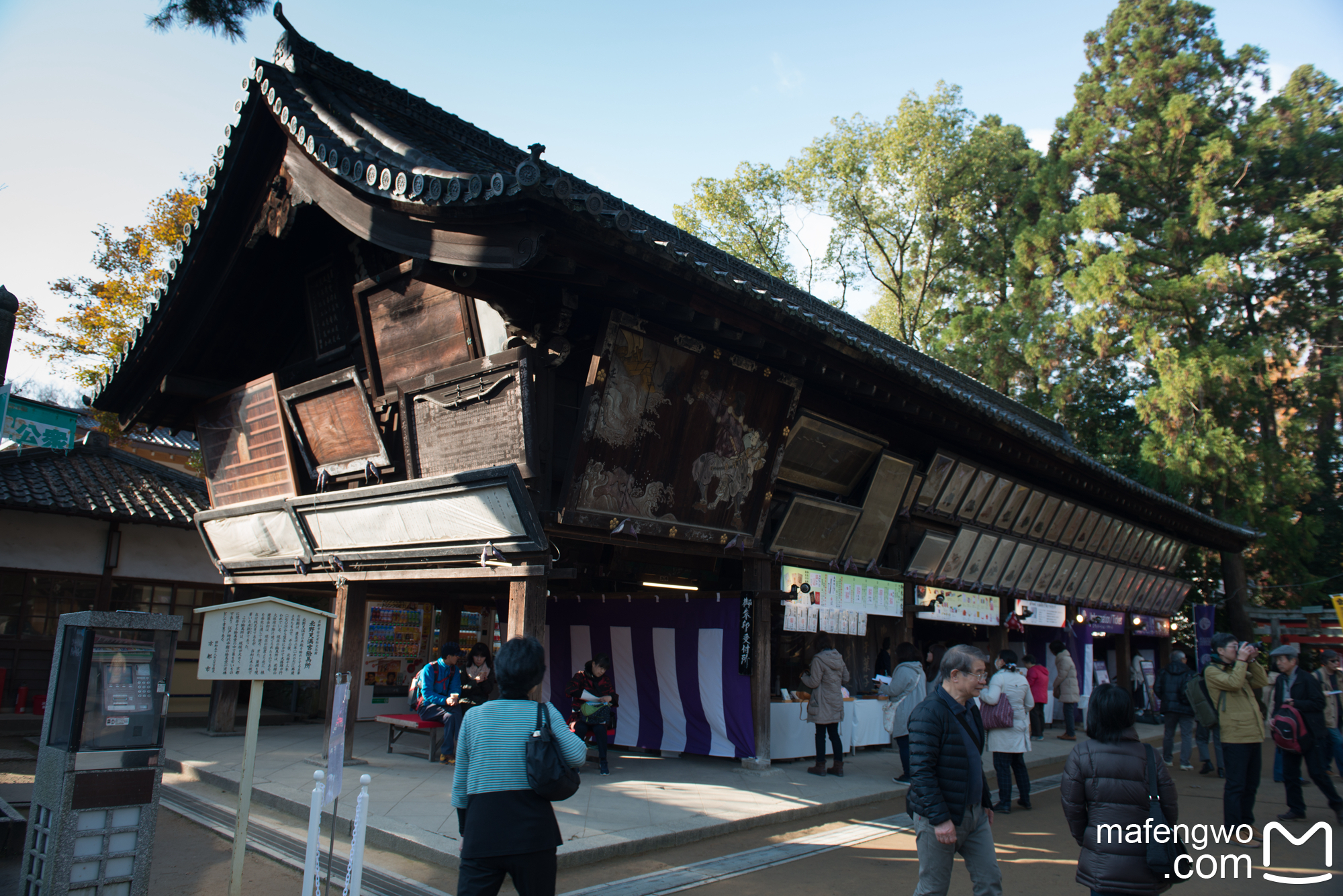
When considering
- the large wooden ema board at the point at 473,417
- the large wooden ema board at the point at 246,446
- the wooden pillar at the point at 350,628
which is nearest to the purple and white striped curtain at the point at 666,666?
the wooden pillar at the point at 350,628

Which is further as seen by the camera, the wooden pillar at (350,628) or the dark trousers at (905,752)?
the dark trousers at (905,752)

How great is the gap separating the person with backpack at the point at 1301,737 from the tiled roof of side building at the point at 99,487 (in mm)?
15077

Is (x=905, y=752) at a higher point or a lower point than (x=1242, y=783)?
lower

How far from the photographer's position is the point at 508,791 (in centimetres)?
351

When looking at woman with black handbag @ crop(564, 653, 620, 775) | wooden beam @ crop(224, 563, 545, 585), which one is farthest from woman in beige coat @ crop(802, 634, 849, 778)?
wooden beam @ crop(224, 563, 545, 585)

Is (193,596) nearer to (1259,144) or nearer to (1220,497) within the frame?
(1220,497)

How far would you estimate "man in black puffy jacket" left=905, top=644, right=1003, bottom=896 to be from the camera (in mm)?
4055

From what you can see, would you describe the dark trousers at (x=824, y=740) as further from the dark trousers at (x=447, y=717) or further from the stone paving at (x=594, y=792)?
the dark trousers at (x=447, y=717)

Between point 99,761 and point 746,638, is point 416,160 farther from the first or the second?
point 746,638

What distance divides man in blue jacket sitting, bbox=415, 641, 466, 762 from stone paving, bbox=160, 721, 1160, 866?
498mm

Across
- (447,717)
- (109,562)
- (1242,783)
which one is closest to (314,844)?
(447,717)

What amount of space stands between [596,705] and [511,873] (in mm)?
5762

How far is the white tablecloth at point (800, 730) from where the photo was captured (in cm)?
1047

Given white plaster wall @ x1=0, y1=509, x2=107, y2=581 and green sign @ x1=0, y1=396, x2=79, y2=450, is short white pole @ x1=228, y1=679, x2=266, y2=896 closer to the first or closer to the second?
green sign @ x1=0, y1=396, x2=79, y2=450
